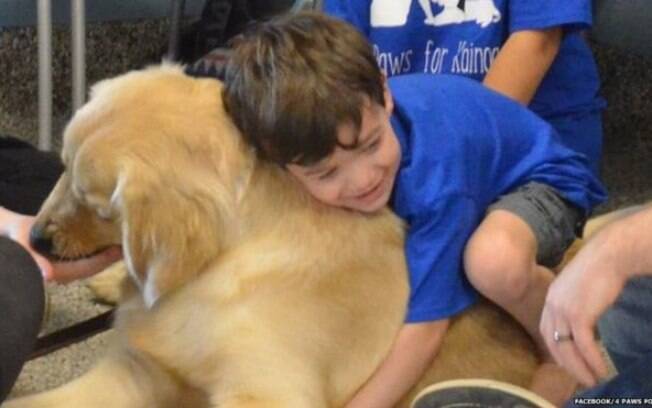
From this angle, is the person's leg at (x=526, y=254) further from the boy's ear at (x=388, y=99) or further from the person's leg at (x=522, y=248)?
the boy's ear at (x=388, y=99)

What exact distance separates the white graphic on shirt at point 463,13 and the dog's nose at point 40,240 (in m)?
0.73

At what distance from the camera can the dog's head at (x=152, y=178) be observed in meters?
1.12

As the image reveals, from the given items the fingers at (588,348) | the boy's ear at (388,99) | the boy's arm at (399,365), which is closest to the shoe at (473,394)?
the boy's arm at (399,365)

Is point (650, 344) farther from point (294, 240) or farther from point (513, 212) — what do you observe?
point (294, 240)

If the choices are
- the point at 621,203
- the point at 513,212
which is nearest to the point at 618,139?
the point at 621,203

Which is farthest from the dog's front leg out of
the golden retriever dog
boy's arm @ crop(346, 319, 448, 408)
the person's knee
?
the person's knee

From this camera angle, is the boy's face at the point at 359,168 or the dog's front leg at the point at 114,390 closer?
the boy's face at the point at 359,168

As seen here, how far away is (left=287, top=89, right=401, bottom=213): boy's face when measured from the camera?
46.0 inches

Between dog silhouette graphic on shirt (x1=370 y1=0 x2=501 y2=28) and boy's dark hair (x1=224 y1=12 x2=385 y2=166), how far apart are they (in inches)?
20.3

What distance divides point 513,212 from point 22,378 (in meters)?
0.74

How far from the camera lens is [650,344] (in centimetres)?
110

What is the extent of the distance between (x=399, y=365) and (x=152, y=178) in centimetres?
36

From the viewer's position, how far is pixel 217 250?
3.89 ft

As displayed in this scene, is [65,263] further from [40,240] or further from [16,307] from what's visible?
[16,307]
